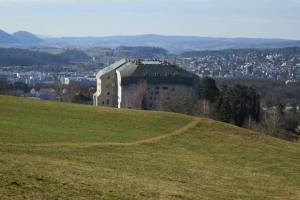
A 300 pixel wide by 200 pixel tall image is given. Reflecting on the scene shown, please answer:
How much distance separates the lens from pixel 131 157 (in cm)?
2117

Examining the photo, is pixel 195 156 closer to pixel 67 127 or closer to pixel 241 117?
pixel 67 127

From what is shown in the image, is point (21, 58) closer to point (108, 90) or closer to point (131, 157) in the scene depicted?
point (108, 90)

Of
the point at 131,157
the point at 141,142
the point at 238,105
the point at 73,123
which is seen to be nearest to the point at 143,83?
the point at 238,105

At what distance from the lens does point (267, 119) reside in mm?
57562

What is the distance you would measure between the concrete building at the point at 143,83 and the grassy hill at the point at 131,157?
34.8 meters

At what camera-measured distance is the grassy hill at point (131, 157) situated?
14.6 meters

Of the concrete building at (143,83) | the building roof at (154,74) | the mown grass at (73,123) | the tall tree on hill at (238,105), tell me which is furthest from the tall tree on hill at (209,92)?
the mown grass at (73,123)

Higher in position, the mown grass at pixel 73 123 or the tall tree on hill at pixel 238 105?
the mown grass at pixel 73 123

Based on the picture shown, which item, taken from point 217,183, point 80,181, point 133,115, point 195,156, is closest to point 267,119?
point 133,115

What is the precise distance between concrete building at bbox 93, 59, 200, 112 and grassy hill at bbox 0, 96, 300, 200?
114 ft

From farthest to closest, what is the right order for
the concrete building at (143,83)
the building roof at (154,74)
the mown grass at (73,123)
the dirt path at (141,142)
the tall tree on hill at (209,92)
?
the building roof at (154,74) < the concrete building at (143,83) < the tall tree on hill at (209,92) < the mown grass at (73,123) < the dirt path at (141,142)

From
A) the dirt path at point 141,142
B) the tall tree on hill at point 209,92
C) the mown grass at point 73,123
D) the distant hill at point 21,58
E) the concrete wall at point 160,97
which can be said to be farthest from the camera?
the distant hill at point 21,58

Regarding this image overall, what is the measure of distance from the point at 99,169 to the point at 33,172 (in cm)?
320

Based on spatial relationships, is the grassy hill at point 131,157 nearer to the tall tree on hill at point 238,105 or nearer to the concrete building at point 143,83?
the tall tree on hill at point 238,105
